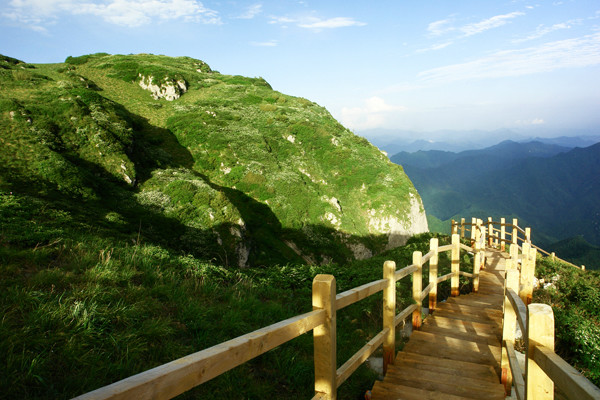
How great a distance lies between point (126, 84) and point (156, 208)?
85.0 ft

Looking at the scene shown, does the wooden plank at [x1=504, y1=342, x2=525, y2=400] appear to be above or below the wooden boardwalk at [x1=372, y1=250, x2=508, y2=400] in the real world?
above

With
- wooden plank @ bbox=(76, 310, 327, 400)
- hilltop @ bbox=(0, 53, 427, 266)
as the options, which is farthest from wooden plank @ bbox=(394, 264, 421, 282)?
hilltop @ bbox=(0, 53, 427, 266)

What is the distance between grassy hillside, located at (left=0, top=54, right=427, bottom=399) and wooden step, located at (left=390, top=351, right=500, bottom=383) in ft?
2.01

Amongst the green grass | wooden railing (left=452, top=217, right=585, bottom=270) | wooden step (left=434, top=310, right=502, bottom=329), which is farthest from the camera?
wooden railing (left=452, top=217, right=585, bottom=270)

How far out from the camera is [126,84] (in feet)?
116

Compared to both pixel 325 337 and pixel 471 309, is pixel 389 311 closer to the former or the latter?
pixel 325 337

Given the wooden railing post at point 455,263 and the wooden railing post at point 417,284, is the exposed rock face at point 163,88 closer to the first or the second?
the wooden railing post at point 455,263

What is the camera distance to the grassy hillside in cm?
362

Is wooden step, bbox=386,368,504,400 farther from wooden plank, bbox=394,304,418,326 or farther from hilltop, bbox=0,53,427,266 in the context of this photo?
hilltop, bbox=0,53,427,266

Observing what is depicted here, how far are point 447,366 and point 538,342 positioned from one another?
306cm

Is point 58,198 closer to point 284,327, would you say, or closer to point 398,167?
point 284,327

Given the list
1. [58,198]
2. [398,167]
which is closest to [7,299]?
[58,198]

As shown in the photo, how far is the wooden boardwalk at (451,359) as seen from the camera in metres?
3.92

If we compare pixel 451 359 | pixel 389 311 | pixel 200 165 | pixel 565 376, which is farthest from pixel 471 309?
pixel 200 165
